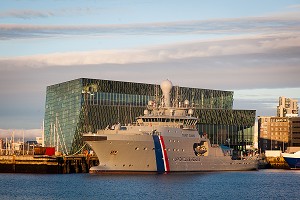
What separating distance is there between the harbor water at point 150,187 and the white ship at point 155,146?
85.7 inches

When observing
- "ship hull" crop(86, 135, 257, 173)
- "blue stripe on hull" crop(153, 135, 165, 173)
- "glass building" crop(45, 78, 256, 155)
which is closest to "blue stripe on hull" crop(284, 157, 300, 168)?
"glass building" crop(45, 78, 256, 155)

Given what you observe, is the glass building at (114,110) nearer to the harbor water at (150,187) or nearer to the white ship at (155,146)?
the white ship at (155,146)

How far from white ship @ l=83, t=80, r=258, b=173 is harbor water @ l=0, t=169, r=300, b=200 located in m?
2.18

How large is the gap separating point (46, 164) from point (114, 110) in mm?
37101

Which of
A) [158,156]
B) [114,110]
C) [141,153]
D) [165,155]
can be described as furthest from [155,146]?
[114,110]

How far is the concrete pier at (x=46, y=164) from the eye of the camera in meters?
119

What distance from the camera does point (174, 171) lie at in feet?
359

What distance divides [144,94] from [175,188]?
241ft

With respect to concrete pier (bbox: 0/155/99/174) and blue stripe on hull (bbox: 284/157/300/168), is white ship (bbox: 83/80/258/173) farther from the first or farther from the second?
blue stripe on hull (bbox: 284/157/300/168)

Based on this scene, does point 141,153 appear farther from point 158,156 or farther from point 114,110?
point 114,110

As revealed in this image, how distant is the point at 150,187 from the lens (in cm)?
8781

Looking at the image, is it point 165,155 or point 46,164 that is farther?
point 46,164

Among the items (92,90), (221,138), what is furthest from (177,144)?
(221,138)

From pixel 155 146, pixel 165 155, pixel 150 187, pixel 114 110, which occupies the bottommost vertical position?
pixel 150 187
